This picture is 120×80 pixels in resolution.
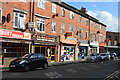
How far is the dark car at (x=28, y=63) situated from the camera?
14.6 m

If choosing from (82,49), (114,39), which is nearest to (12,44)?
(82,49)

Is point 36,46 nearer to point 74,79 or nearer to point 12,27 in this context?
point 12,27

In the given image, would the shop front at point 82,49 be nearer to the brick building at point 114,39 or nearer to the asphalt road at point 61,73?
the asphalt road at point 61,73

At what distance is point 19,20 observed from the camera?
2062 centimetres

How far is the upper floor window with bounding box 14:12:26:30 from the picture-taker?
20.2 metres

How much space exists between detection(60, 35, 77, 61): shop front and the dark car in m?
11.4

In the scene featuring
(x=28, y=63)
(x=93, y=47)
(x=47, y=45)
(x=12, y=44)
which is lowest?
(x=28, y=63)

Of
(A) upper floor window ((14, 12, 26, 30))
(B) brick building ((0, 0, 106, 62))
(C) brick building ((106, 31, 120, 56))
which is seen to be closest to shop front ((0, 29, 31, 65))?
(B) brick building ((0, 0, 106, 62))

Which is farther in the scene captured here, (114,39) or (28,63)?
(114,39)

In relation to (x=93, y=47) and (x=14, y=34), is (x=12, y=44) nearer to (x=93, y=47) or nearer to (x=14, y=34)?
(x=14, y=34)

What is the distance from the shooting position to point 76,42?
33250 millimetres

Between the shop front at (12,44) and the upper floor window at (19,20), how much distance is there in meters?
0.84

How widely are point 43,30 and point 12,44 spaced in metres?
6.13

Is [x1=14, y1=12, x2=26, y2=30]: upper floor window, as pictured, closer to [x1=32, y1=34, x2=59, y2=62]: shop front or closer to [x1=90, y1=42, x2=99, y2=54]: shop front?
[x1=32, y1=34, x2=59, y2=62]: shop front
